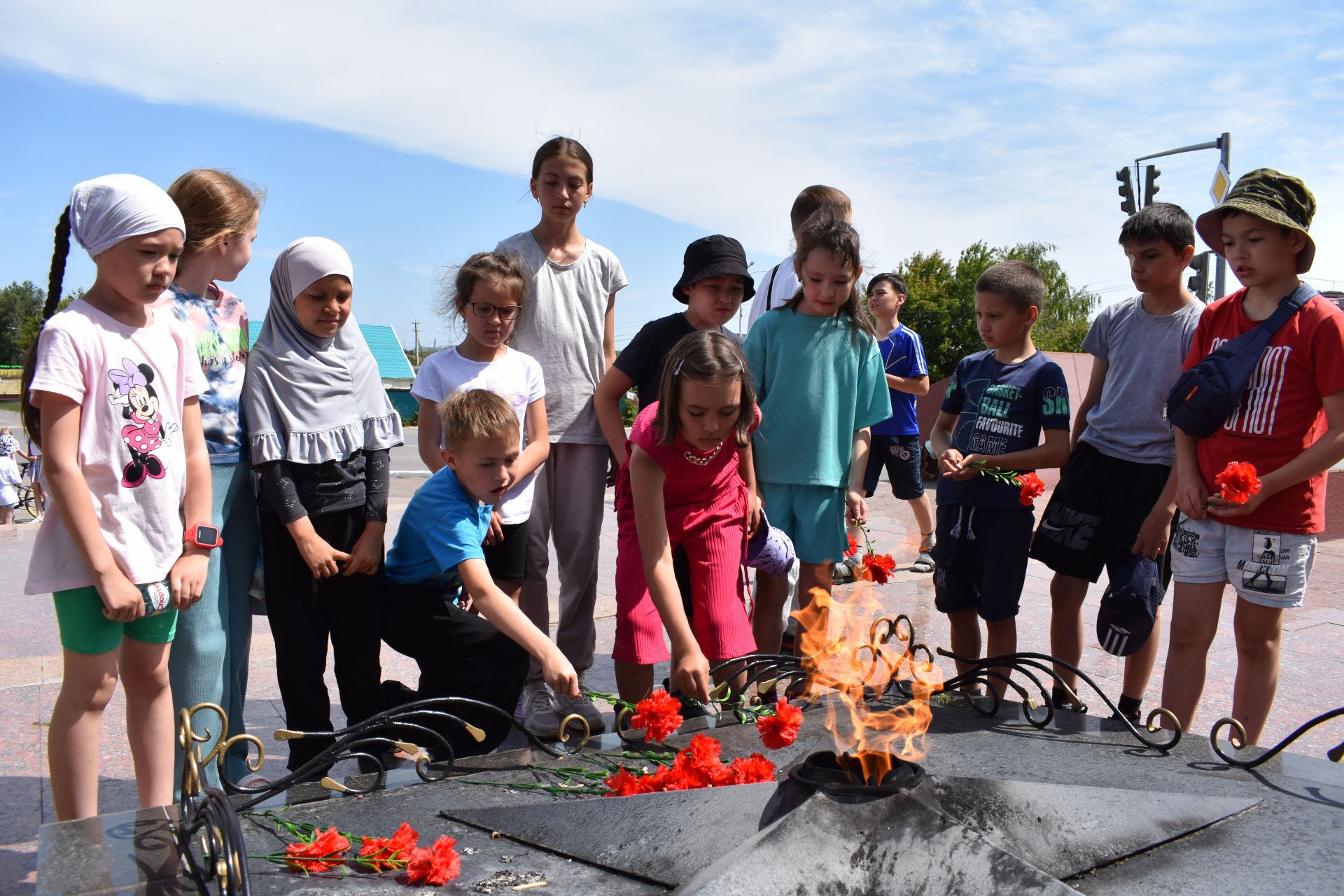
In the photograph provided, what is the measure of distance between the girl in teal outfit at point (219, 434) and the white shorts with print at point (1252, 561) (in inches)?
105

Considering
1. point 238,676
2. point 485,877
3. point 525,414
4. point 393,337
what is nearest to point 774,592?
point 525,414

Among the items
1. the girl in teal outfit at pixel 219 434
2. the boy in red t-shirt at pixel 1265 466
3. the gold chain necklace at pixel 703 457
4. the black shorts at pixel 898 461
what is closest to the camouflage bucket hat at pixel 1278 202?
the boy in red t-shirt at pixel 1265 466

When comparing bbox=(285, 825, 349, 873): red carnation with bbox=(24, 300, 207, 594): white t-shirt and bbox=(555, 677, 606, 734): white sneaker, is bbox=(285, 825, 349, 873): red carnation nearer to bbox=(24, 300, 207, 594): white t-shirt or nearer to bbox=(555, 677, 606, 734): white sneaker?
bbox=(24, 300, 207, 594): white t-shirt

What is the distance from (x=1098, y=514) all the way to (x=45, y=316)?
10.1 feet

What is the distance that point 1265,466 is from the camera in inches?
108

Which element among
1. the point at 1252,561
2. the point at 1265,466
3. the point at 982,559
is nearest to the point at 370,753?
the point at 982,559

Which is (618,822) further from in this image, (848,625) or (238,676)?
(238,676)

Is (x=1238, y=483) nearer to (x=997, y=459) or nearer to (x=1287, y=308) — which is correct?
(x=1287, y=308)

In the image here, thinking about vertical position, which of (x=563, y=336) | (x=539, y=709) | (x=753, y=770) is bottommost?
(x=539, y=709)

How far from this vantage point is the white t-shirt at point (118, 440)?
6.91 ft

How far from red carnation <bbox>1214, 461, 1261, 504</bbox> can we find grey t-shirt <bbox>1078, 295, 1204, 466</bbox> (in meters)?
0.61

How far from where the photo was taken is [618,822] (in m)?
1.69

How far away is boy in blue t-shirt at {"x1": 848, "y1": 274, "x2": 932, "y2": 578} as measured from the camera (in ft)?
18.4

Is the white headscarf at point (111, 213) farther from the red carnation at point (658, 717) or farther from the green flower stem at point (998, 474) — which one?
the green flower stem at point (998, 474)
